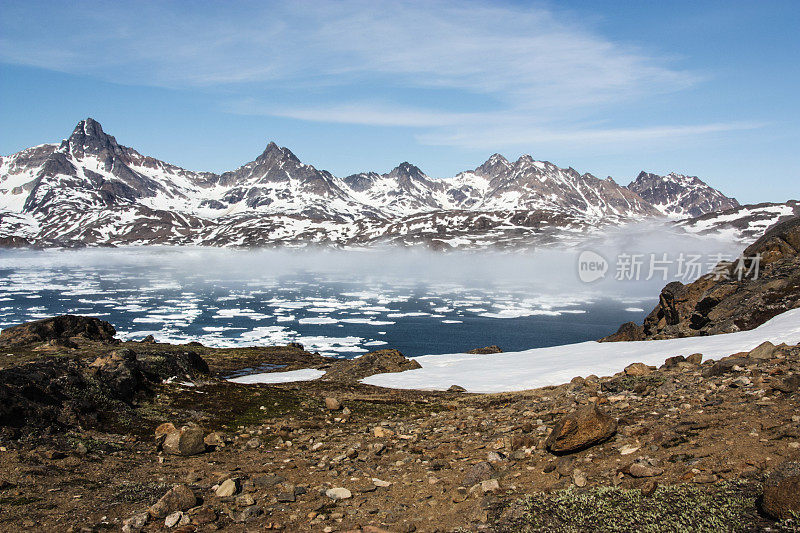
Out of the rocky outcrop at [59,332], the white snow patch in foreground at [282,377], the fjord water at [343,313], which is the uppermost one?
the rocky outcrop at [59,332]

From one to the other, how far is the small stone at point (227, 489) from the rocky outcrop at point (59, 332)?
37248 mm

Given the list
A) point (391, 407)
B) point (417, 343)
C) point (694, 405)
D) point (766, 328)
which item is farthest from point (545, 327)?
point (694, 405)

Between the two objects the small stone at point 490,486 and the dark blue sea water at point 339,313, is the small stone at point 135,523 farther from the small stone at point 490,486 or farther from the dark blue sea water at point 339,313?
the dark blue sea water at point 339,313

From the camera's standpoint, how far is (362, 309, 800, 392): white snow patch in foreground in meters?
23.6

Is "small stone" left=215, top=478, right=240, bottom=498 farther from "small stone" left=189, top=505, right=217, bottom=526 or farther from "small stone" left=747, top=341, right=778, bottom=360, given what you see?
"small stone" left=747, top=341, right=778, bottom=360

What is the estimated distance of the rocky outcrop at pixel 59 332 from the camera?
139ft

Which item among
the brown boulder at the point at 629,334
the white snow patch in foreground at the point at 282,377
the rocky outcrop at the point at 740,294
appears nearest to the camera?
the rocky outcrop at the point at 740,294

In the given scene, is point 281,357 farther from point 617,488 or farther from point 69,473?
point 617,488

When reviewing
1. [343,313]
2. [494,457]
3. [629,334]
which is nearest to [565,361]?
[494,457]

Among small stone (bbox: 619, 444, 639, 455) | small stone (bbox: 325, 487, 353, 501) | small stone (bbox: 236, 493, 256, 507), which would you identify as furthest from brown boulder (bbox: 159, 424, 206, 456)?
small stone (bbox: 619, 444, 639, 455)

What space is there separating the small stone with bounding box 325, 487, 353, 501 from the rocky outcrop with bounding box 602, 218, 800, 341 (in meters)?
29.5

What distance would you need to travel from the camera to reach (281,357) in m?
53.9

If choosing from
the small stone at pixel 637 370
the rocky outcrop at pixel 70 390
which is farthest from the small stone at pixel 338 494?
the small stone at pixel 637 370

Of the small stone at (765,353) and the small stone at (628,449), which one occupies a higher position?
the small stone at (765,353)
